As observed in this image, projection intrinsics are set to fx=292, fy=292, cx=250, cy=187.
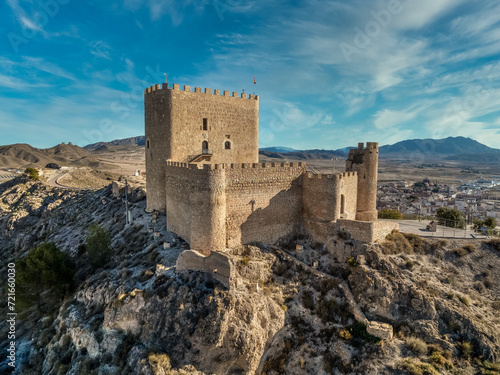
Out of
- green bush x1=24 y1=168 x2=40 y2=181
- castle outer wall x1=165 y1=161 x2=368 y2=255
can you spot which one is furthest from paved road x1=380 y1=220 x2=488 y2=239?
green bush x1=24 y1=168 x2=40 y2=181

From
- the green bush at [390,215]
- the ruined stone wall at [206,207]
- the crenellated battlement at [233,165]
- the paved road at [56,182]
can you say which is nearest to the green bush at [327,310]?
the ruined stone wall at [206,207]

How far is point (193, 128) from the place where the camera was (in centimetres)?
2519

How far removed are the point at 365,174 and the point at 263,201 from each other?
9429 mm

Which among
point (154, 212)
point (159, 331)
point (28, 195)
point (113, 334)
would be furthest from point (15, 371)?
point (28, 195)

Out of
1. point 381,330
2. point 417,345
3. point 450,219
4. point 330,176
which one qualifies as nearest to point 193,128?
point 330,176

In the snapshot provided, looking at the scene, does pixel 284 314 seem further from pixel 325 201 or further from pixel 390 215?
pixel 390 215

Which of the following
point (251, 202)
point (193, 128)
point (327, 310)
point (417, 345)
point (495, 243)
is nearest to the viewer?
point (417, 345)

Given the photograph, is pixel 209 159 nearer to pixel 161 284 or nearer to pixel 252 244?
pixel 252 244

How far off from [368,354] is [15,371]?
905 inches

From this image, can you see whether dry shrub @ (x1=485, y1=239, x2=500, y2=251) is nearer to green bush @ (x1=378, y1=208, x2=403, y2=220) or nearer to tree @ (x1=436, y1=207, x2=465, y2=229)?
tree @ (x1=436, y1=207, x2=465, y2=229)

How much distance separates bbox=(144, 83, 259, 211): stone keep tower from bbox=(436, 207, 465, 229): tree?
68.4 feet

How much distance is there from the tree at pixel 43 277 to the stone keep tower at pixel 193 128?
8.51 metres

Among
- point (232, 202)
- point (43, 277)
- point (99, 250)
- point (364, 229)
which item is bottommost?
point (43, 277)

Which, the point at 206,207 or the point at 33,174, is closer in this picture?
the point at 206,207
